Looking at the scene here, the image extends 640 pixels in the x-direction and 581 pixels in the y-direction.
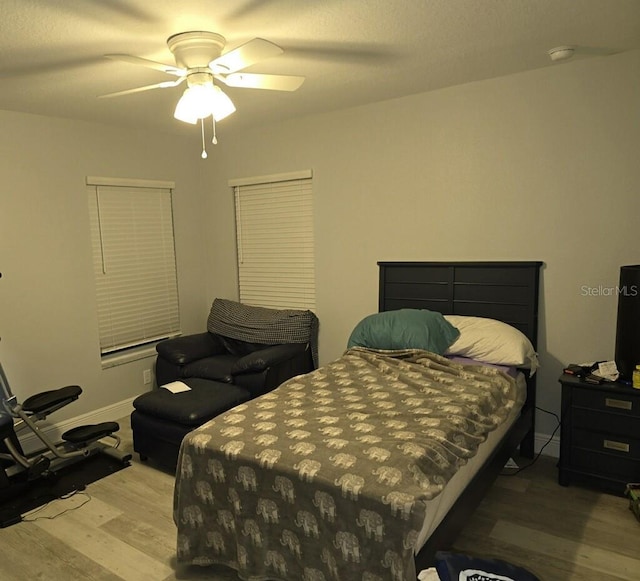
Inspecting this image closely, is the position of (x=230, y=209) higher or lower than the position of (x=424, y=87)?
lower

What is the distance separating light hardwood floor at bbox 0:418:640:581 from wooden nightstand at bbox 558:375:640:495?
0.11 metres

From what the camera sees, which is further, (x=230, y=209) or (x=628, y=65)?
(x=230, y=209)

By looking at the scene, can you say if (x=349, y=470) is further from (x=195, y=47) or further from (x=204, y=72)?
(x=195, y=47)

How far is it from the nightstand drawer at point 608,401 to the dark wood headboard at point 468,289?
537 millimetres

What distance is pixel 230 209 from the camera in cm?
476

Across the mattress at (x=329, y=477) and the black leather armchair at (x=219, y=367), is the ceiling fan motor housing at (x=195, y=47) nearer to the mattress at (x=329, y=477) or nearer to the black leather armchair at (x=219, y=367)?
the mattress at (x=329, y=477)

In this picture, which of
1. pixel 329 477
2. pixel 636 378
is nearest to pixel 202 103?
pixel 329 477

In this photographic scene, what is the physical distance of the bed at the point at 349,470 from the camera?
69.8 inches

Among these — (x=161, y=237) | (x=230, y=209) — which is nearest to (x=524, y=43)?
(x=230, y=209)

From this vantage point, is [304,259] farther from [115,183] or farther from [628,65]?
[628,65]

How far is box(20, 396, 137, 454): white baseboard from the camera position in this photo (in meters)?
3.64

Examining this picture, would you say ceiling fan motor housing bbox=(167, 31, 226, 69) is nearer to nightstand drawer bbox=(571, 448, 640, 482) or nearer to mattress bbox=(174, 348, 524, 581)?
mattress bbox=(174, 348, 524, 581)

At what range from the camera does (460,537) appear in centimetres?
247

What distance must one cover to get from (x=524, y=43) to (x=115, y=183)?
3.25 metres
